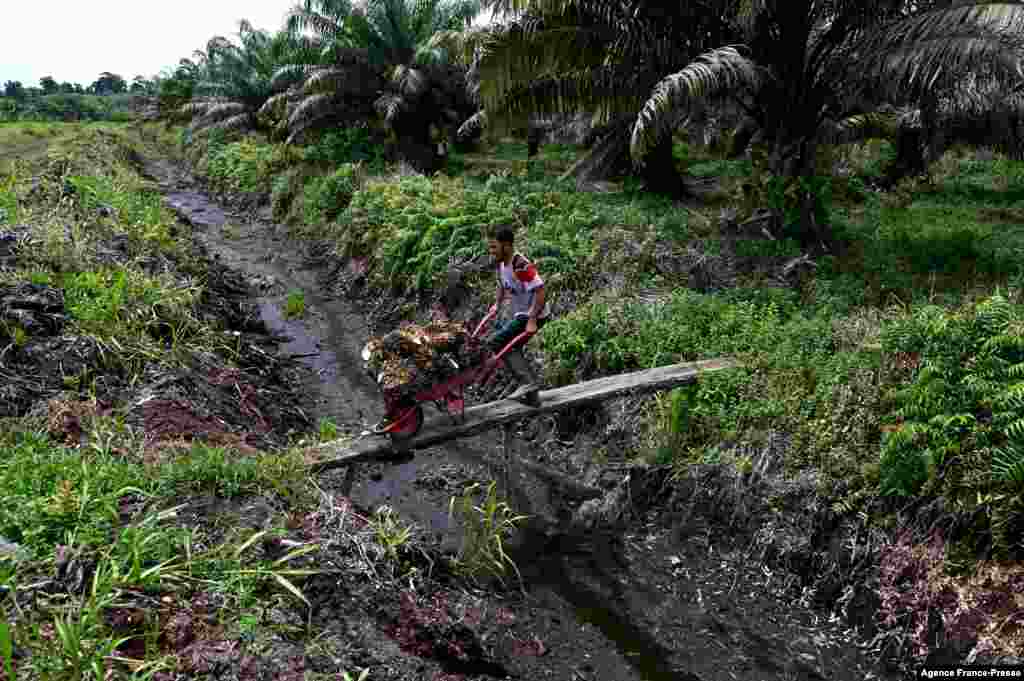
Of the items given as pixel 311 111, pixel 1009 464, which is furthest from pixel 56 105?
pixel 1009 464

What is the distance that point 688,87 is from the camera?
839cm

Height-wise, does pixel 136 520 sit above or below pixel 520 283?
below

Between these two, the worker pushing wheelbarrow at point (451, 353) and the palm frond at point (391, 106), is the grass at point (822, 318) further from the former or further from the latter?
the palm frond at point (391, 106)

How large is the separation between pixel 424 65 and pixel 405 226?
7.91m

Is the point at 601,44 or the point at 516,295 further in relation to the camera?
the point at 601,44

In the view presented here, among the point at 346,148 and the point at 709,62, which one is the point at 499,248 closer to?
the point at 709,62

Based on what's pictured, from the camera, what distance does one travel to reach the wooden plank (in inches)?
239

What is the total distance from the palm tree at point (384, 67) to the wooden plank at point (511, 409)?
13.3 metres

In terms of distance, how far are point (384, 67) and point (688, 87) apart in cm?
1316

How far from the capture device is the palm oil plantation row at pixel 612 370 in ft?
14.3

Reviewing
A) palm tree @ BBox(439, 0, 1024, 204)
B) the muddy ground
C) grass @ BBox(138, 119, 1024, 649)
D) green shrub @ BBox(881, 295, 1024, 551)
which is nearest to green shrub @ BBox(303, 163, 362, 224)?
grass @ BBox(138, 119, 1024, 649)

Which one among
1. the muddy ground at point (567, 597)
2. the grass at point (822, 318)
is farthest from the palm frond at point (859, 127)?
the muddy ground at point (567, 597)

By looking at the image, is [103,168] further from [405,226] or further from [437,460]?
[437,460]

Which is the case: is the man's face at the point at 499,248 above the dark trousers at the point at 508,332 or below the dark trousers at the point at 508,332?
above
